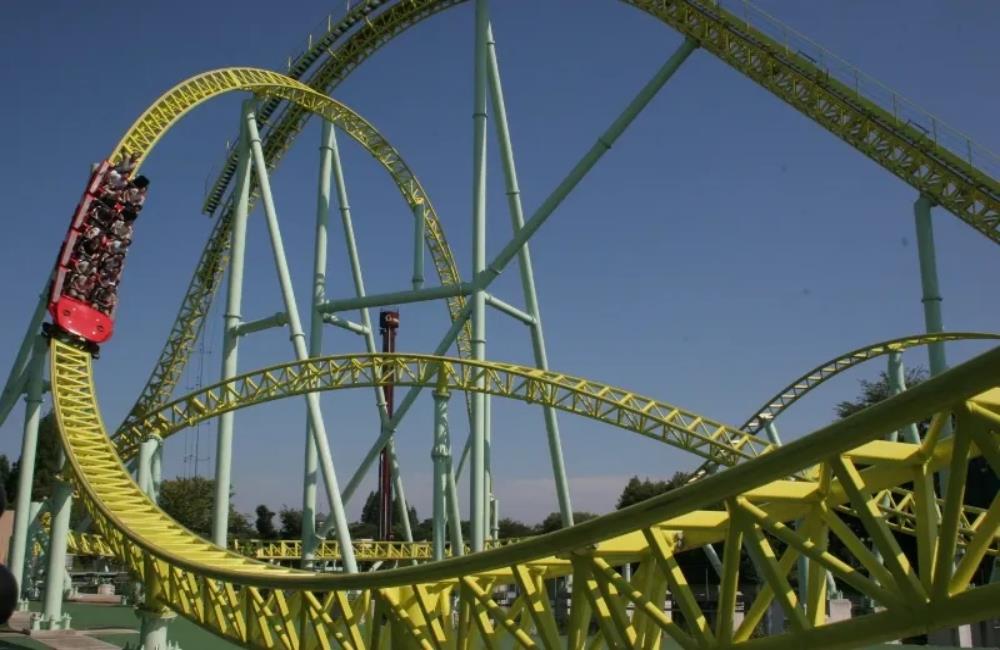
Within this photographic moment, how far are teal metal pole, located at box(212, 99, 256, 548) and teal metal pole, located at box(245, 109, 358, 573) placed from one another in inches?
16.4

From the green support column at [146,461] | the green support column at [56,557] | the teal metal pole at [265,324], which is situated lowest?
the green support column at [56,557]

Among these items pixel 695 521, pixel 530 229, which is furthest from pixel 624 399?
pixel 695 521

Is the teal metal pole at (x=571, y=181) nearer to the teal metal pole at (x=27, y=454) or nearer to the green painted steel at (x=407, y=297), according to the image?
the green painted steel at (x=407, y=297)

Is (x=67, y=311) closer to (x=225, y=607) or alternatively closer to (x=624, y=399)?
(x=225, y=607)

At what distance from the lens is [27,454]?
14828 millimetres

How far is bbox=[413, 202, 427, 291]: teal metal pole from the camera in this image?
1914 cm

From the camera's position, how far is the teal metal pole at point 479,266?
14070 mm

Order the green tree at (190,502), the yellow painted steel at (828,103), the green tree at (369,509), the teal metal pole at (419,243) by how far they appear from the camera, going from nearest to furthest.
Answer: the yellow painted steel at (828,103)
the teal metal pole at (419,243)
the green tree at (190,502)
the green tree at (369,509)

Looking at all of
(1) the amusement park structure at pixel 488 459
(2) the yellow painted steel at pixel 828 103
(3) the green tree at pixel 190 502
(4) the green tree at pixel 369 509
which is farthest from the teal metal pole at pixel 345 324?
(4) the green tree at pixel 369 509

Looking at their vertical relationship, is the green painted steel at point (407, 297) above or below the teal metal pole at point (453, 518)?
above

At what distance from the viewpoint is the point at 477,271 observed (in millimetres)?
14664

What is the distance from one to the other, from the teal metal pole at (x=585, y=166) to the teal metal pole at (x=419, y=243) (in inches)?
172

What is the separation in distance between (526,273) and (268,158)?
24.7ft

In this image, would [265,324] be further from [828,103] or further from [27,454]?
[828,103]
